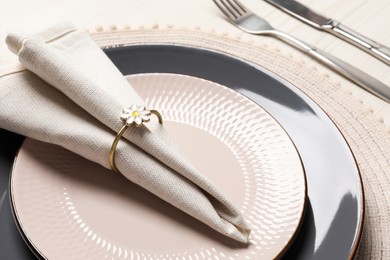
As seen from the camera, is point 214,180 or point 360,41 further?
point 360,41

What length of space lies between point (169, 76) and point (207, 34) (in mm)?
173

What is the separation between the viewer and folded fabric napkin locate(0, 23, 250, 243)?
514 mm

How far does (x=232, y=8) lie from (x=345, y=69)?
8.0 inches

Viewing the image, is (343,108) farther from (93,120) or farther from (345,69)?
(93,120)

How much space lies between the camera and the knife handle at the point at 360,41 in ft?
2.59

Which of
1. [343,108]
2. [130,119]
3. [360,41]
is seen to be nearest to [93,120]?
[130,119]

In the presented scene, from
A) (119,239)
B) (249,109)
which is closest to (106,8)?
(249,109)

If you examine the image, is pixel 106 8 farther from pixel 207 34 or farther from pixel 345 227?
pixel 345 227

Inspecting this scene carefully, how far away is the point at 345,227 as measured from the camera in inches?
20.1

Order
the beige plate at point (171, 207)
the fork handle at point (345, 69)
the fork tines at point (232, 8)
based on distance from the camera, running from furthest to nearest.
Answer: the fork tines at point (232, 8)
the fork handle at point (345, 69)
the beige plate at point (171, 207)

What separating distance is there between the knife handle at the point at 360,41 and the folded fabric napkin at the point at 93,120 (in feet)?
1.23

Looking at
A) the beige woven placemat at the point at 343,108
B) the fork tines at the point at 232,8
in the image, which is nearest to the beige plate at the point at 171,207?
the beige woven placemat at the point at 343,108

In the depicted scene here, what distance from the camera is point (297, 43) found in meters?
0.81

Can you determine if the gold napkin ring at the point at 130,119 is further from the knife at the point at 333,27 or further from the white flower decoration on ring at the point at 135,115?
the knife at the point at 333,27
